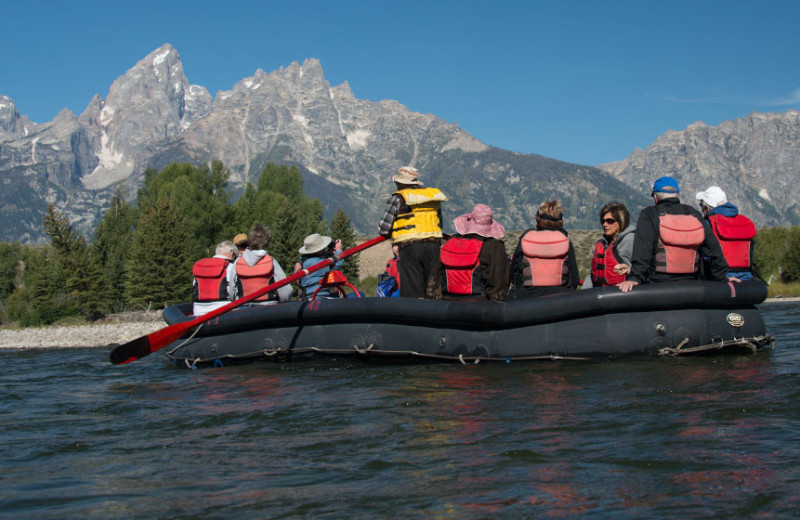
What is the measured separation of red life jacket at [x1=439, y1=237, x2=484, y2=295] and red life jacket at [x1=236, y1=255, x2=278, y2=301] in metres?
2.59

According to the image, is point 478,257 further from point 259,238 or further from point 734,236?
point 259,238

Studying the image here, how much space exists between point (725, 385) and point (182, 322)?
6569 millimetres

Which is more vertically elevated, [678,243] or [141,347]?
[678,243]

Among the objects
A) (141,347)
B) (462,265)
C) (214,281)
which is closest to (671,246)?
(462,265)

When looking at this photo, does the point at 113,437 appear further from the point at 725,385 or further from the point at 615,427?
Result: the point at 725,385

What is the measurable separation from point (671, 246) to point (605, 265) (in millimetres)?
995

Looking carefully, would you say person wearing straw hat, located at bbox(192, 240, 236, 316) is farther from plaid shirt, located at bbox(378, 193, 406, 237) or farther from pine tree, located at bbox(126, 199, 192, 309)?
pine tree, located at bbox(126, 199, 192, 309)

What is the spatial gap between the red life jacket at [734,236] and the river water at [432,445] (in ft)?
3.86

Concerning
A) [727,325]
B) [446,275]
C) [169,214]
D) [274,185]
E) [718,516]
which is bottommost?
[718,516]

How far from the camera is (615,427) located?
5656 millimetres

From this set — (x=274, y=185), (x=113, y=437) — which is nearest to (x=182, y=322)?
(x=113, y=437)

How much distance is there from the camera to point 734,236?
9156mm

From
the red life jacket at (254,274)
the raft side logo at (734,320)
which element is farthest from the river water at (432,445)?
the red life jacket at (254,274)

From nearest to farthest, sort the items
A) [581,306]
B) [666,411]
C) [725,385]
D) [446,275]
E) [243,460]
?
[243,460] < [666,411] < [725,385] < [581,306] < [446,275]
